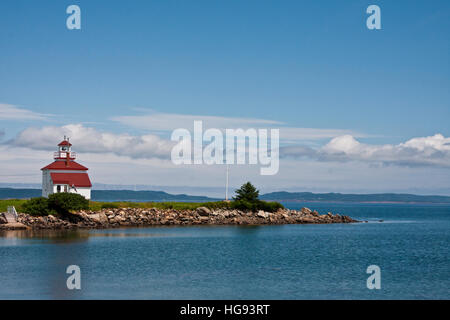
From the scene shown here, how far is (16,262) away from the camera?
4106 cm

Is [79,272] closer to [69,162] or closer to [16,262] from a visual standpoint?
[16,262]

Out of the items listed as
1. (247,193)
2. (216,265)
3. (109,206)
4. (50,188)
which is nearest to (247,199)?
(247,193)

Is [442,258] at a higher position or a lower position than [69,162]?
lower

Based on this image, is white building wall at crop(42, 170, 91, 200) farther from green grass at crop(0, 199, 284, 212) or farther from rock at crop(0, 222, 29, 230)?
rock at crop(0, 222, 29, 230)

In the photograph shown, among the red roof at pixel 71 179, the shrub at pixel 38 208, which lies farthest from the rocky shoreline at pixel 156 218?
the red roof at pixel 71 179

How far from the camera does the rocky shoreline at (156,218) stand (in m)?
70.5

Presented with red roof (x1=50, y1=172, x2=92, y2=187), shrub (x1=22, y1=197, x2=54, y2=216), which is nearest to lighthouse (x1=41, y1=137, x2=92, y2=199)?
red roof (x1=50, y1=172, x2=92, y2=187)

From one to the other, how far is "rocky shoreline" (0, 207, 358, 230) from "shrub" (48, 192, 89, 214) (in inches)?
41.6

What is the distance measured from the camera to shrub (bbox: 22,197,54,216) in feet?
236

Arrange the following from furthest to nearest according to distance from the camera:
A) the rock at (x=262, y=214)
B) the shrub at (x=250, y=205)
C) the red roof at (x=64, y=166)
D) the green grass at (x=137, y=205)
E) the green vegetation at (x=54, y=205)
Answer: the shrub at (x=250, y=205), the rock at (x=262, y=214), the red roof at (x=64, y=166), the green grass at (x=137, y=205), the green vegetation at (x=54, y=205)

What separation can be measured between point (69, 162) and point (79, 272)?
50023mm

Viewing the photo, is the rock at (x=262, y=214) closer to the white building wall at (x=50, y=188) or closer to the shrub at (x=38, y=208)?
the white building wall at (x=50, y=188)

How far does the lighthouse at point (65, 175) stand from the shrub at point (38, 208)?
6.69 meters
